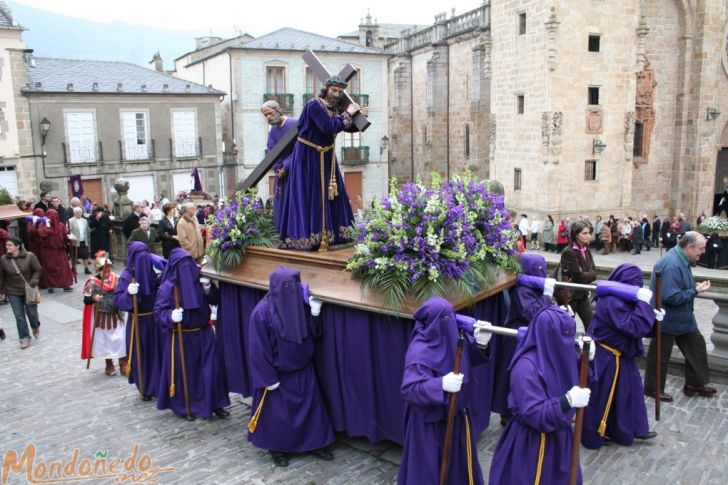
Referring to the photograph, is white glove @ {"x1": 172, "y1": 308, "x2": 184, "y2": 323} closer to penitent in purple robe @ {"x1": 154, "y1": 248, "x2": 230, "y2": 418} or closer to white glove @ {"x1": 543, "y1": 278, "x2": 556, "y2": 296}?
penitent in purple robe @ {"x1": 154, "y1": 248, "x2": 230, "y2": 418}

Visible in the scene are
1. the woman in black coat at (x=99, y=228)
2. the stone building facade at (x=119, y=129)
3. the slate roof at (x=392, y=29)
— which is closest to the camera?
the woman in black coat at (x=99, y=228)

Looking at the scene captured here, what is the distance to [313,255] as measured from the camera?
22.2 ft

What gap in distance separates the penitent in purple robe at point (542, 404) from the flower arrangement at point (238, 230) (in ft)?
12.7

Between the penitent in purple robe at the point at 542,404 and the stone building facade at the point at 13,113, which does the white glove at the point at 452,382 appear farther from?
the stone building facade at the point at 13,113

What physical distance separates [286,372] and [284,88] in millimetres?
28291

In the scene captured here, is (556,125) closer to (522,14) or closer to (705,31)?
(522,14)

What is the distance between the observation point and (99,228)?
1612 cm

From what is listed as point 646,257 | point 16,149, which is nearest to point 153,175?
point 16,149

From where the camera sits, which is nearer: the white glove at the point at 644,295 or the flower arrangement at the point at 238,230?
the white glove at the point at 644,295

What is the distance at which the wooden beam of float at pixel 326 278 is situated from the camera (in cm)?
579

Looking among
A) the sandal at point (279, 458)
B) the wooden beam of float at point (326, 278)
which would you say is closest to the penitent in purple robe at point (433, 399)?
the wooden beam of float at point (326, 278)

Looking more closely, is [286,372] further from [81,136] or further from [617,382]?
[81,136]

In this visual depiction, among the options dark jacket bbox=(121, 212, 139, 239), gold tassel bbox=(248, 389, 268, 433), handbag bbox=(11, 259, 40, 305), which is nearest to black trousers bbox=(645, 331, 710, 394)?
gold tassel bbox=(248, 389, 268, 433)

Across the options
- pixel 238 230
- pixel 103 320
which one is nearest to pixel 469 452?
pixel 238 230
